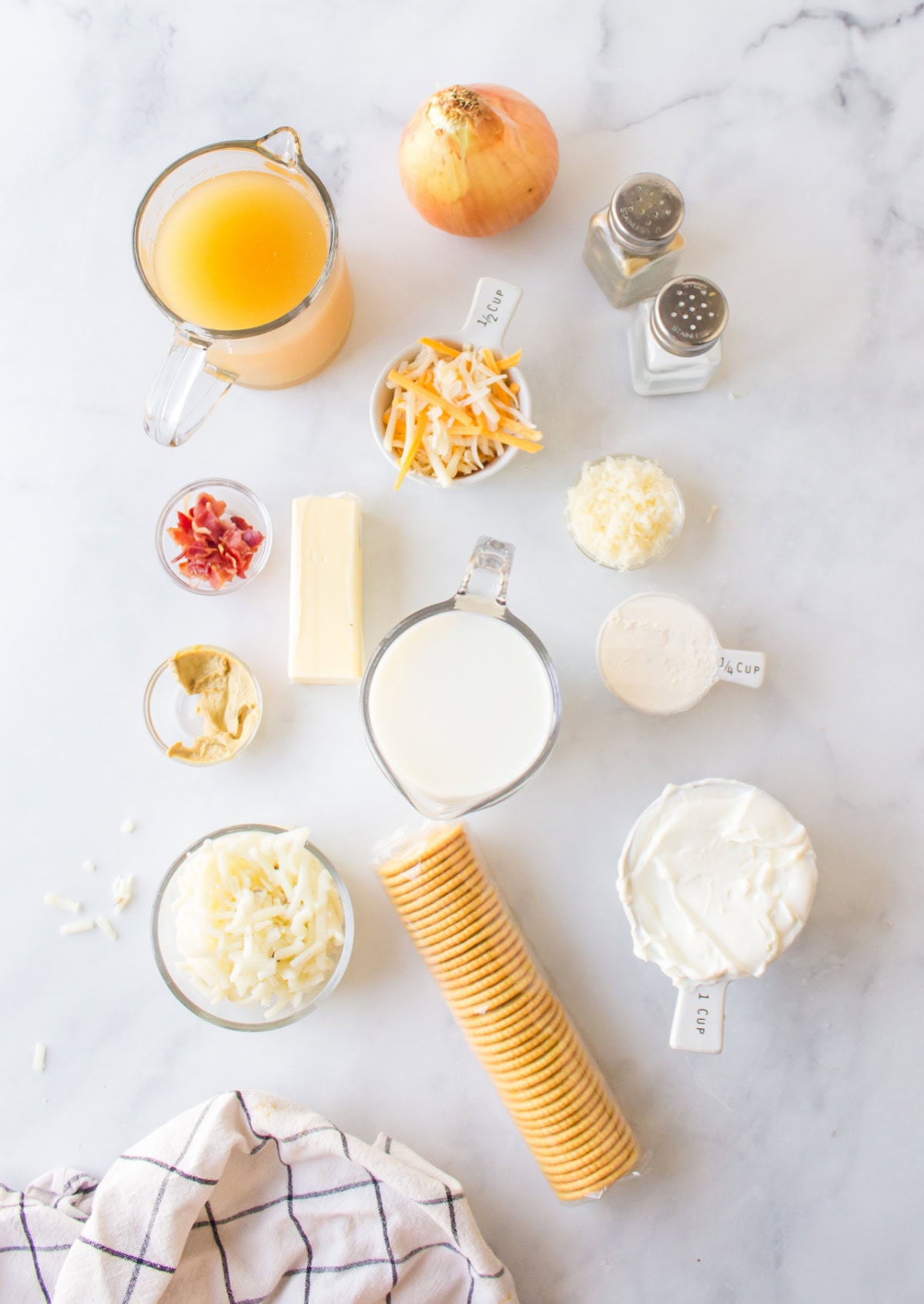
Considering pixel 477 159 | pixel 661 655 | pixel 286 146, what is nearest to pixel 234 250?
pixel 286 146

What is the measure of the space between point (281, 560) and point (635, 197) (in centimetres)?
74

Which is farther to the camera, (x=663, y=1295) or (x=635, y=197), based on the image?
(x=663, y=1295)

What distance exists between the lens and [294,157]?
124cm

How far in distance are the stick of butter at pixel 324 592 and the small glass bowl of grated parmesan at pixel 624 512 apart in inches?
13.6

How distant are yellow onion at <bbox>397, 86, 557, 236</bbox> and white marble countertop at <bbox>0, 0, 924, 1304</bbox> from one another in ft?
0.34

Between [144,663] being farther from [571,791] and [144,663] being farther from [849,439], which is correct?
[849,439]

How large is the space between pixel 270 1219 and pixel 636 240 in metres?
1.49

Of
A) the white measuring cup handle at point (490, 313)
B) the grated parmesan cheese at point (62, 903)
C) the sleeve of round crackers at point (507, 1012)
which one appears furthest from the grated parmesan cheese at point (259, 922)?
the white measuring cup handle at point (490, 313)

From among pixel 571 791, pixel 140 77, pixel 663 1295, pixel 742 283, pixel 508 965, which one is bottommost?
pixel 663 1295

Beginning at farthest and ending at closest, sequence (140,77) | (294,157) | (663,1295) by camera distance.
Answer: (140,77)
(663,1295)
(294,157)

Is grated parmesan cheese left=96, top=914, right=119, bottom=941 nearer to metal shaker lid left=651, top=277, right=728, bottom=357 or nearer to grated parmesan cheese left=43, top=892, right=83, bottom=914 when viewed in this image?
grated parmesan cheese left=43, top=892, right=83, bottom=914

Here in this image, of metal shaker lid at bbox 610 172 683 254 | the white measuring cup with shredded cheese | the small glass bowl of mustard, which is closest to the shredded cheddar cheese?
the white measuring cup with shredded cheese

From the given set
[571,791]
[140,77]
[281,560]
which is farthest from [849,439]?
[140,77]

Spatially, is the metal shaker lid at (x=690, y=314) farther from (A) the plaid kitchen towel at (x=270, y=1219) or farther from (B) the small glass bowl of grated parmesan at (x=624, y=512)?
(A) the plaid kitchen towel at (x=270, y=1219)
